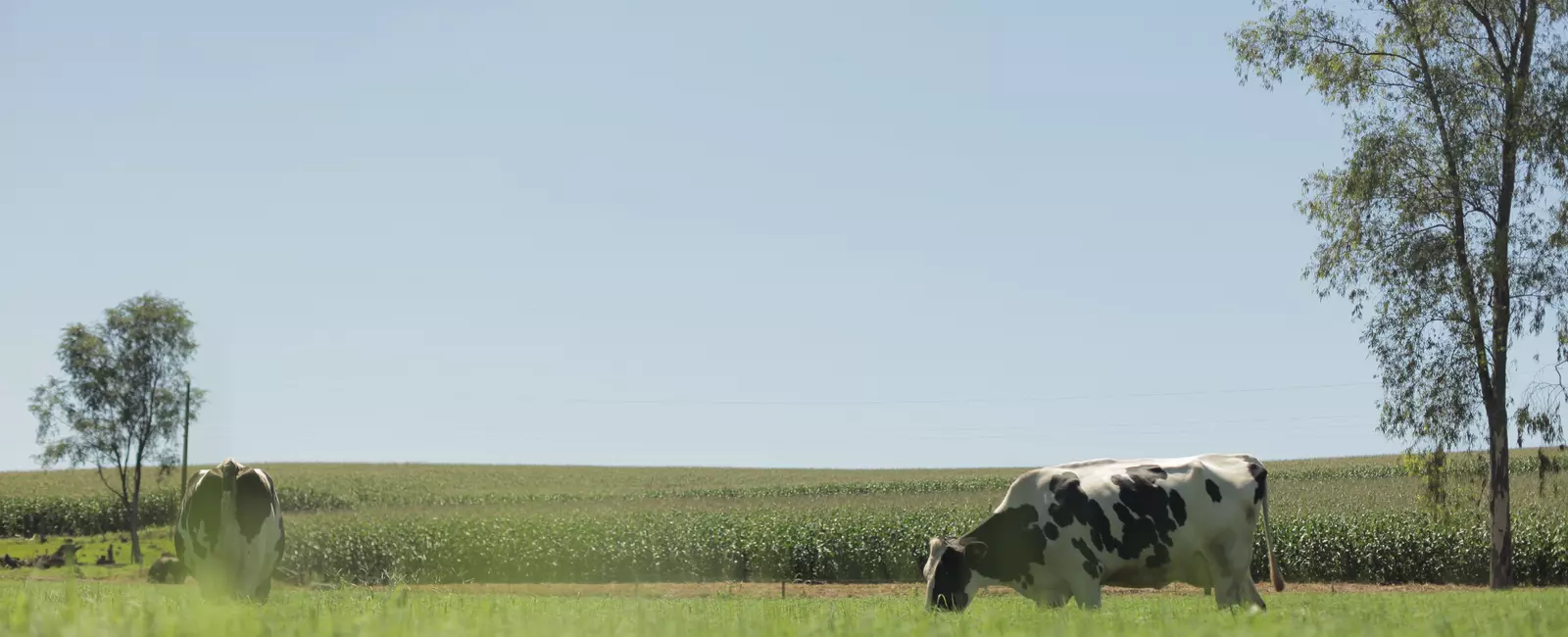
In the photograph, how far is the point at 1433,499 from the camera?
110ft

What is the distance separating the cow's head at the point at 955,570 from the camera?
715 inches

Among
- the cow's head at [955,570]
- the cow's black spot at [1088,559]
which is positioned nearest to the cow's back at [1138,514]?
the cow's black spot at [1088,559]

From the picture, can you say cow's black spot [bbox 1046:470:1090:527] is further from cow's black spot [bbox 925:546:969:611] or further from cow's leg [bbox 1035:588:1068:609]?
cow's black spot [bbox 925:546:969:611]

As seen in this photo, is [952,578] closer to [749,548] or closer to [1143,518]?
[1143,518]

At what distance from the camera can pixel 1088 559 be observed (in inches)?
714

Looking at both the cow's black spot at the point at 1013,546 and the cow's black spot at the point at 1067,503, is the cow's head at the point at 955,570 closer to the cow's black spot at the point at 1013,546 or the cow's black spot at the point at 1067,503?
the cow's black spot at the point at 1013,546

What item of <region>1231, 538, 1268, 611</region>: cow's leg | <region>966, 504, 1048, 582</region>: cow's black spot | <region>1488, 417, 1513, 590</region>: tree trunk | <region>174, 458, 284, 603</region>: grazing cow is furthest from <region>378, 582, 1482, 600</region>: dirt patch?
<region>966, 504, 1048, 582</region>: cow's black spot

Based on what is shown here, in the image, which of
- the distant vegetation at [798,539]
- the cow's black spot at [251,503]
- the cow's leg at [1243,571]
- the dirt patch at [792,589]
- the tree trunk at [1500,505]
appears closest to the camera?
the cow's leg at [1243,571]

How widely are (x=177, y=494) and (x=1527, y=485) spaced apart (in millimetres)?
75243

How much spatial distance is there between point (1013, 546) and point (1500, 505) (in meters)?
20.5

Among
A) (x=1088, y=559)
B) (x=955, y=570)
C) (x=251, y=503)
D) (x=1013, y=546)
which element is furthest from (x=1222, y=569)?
(x=251, y=503)

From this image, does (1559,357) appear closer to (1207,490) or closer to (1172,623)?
(1207,490)

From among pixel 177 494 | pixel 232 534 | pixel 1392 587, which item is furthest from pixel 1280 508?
pixel 177 494

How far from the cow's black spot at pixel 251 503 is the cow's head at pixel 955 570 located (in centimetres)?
983
